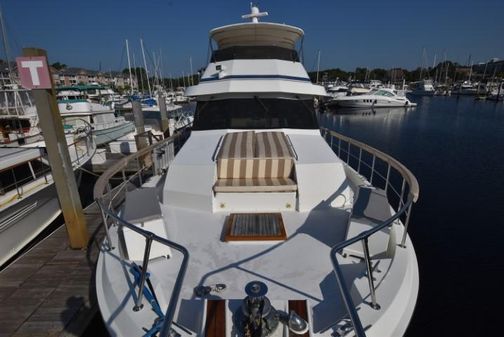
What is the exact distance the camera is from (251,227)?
3.52m

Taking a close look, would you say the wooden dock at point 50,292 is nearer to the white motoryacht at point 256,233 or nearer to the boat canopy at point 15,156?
the white motoryacht at point 256,233

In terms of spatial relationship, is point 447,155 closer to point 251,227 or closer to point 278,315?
point 251,227

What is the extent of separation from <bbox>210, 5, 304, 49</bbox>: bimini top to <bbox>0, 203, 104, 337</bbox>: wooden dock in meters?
4.64

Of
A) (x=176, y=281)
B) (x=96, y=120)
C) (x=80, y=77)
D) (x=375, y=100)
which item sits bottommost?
(x=375, y=100)

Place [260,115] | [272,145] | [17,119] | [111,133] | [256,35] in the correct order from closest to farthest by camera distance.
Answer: [272,145]
[260,115]
[256,35]
[17,119]
[111,133]

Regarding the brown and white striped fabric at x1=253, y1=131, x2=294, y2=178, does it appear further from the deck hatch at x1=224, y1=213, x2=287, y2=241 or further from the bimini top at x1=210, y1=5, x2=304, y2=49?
the bimini top at x1=210, y1=5, x2=304, y2=49

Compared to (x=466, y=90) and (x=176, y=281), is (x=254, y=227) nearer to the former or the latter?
(x=176, y=281)

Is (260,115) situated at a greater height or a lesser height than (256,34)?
lesser

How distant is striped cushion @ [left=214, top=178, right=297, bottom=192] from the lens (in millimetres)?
3885

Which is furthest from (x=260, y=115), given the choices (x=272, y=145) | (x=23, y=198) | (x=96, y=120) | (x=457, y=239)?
(x=96, y=120)

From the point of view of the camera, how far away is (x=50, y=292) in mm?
3984

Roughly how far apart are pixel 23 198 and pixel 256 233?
5.97 meters

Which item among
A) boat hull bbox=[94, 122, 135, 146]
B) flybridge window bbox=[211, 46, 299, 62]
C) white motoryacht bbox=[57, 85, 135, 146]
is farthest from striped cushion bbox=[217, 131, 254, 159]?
white motoryacht bbox=[57, 85, 135, 146]

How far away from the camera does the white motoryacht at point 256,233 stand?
215 cm
